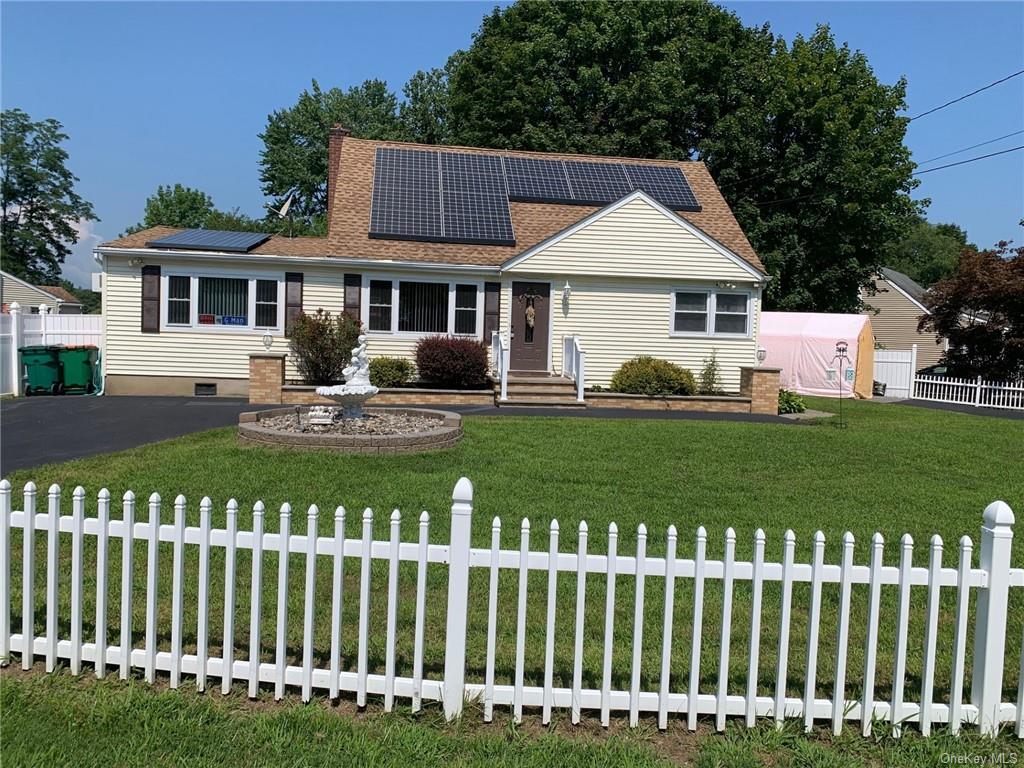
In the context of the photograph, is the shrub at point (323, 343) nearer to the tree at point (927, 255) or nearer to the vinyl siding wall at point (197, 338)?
the vinyl siding wall at point (197, 338)

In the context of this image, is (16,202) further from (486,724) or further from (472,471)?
(486,724)

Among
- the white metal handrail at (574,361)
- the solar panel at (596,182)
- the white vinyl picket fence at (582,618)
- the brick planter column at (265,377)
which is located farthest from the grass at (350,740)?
the solar panel at (596,182)

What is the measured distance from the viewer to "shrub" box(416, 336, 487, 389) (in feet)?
59.3

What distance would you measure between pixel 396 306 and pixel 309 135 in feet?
108

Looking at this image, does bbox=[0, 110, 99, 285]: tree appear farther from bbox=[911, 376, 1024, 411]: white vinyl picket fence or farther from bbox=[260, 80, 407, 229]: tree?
bbox=[911, 376, 1024, 411]: white vinyl picket fence

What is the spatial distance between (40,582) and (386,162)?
62.7ft

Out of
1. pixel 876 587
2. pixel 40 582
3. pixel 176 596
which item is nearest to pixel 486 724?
pixel 176 596

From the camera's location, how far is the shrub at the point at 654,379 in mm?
18672

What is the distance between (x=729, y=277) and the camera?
19766 mm

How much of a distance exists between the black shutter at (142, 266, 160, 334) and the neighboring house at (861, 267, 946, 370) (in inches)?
1439

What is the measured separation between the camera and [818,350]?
25.7 m

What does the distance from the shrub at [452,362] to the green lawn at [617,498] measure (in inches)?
144

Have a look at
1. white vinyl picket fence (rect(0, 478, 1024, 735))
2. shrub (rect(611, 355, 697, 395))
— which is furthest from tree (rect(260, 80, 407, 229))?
white vinyl picket fence (rect(0, 478, 1024, 735))

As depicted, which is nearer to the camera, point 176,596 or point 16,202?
point 176,596
